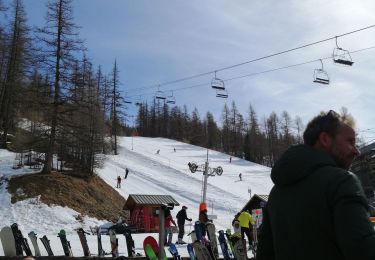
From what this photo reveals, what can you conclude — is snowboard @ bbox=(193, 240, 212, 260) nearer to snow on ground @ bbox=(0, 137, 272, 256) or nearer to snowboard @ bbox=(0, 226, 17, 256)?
snow on ground @ bbox=(0, 137, 272, 256)

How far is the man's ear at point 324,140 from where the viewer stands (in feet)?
7.48

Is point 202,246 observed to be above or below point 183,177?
above

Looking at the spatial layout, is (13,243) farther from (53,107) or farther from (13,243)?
(53,107)

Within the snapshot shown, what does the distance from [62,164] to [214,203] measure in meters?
16.7

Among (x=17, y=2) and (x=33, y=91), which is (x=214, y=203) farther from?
(x=17, y=2)

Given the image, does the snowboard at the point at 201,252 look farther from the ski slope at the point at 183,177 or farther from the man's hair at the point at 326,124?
the ski slope at the point at 183,177

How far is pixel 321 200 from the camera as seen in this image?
6.58ft

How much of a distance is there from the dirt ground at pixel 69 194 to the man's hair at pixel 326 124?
30.8 metres

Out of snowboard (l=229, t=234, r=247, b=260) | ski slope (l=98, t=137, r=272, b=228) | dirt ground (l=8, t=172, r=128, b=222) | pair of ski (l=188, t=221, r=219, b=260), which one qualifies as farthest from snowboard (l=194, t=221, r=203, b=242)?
ski slope (l=98, t=137, r=272, b=228)

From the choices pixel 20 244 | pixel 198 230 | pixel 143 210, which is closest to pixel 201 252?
pixel 198 230

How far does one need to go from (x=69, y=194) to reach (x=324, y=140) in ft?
109

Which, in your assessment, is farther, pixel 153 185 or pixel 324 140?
pixel 153 185

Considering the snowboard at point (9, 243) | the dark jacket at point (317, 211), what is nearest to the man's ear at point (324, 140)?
the dark jacket at point (317, 211)

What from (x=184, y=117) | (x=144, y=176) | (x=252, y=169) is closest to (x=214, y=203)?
(x=144, y=176)
